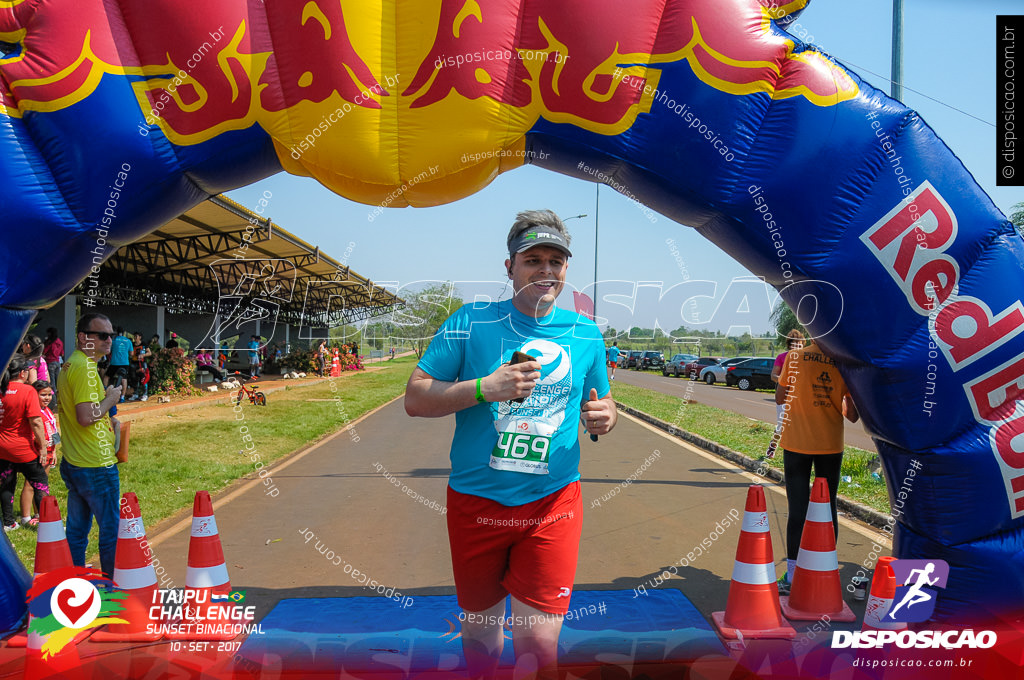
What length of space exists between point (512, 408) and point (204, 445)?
9.05m

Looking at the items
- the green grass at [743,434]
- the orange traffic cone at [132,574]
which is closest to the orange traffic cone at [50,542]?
the orange traffic cone at [132,574]

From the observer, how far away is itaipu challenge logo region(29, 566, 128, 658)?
10.5 ft

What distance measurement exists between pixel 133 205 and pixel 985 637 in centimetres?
490

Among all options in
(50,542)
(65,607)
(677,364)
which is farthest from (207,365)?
(677,364)

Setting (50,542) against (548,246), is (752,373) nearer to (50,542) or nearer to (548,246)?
(548,246)

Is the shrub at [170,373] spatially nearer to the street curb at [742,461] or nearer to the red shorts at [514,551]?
the street curb at [742,461]

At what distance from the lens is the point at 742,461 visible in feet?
29.6

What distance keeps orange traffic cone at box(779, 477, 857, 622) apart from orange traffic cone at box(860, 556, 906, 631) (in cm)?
45

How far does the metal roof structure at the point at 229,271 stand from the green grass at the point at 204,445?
2.22m

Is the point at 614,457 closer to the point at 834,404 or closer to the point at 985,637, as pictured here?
the point at 834,404

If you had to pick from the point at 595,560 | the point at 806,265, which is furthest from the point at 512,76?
the point at 595,560

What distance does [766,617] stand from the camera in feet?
11.6

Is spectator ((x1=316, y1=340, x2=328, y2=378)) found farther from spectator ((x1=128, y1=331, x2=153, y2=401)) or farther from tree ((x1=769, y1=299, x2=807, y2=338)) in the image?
tree ((x1=769, y1=299, x2=807, y2=338))

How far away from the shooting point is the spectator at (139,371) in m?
14.8
